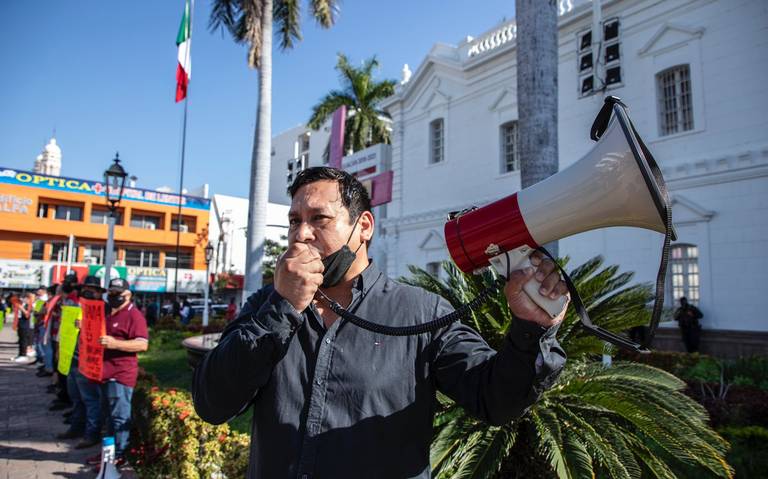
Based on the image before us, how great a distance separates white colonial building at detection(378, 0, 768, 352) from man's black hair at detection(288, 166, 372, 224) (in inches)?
450

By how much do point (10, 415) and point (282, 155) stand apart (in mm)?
47436

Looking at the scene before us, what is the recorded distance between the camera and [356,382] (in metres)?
1.75

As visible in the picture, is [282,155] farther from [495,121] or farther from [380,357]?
[380,357]

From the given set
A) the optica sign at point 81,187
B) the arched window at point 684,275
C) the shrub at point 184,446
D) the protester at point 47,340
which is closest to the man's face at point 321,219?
the shrub at point 184,446

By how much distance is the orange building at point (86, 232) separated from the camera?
3888cm

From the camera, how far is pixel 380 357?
180 cm

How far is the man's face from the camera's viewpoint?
74.8 inches

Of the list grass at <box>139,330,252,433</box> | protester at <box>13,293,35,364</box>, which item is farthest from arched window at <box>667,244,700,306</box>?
protester at <box>13,293,35,364</box>

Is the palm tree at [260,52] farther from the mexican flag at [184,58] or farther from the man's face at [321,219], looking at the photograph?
the man's face at [321,219]

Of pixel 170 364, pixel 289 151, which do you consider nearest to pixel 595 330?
pixel 170 364

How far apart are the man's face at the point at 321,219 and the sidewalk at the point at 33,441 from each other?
495 cm

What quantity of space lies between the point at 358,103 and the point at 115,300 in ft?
70.6

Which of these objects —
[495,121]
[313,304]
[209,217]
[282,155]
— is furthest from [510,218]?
[282,155]

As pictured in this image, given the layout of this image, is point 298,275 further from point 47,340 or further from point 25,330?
point 25,330
